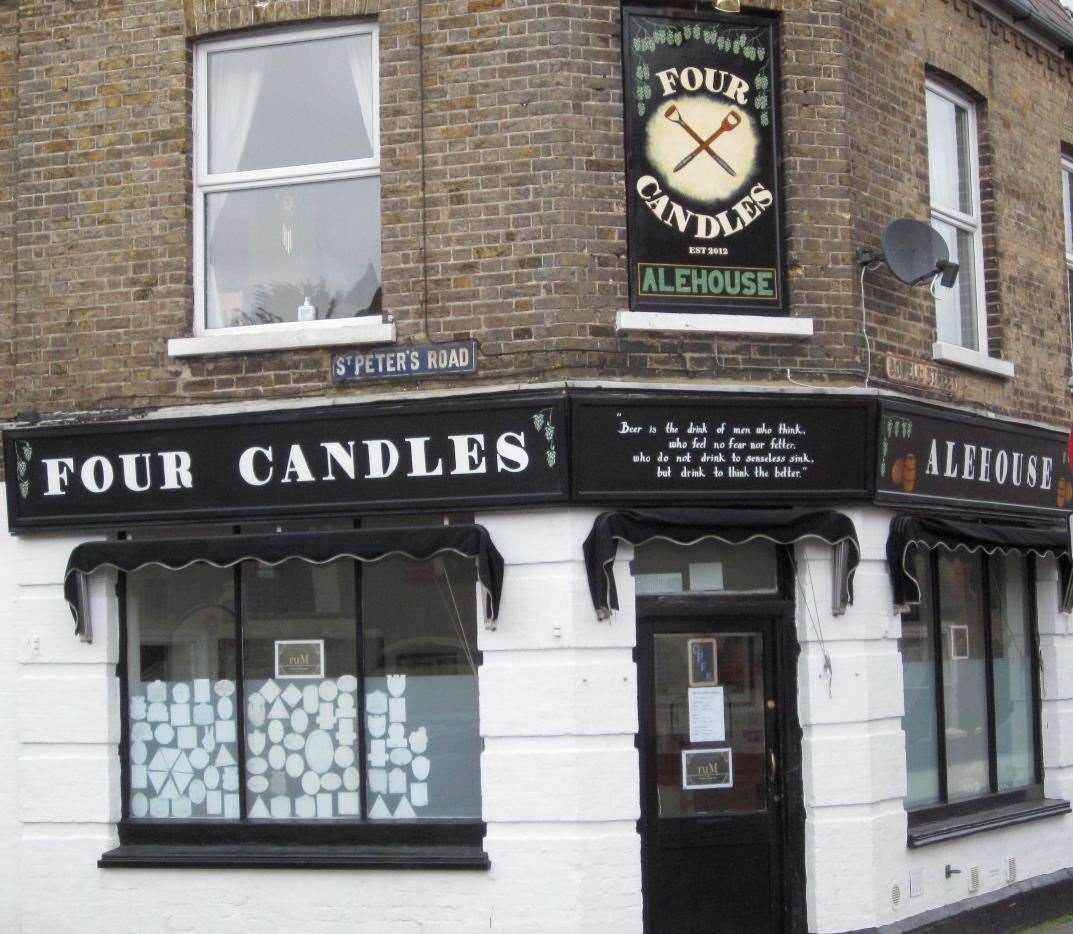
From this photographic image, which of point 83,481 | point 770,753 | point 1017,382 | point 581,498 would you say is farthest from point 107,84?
point 1017,382

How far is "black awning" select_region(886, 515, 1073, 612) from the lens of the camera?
10617 mm

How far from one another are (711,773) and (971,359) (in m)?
3.60

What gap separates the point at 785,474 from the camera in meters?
10.2

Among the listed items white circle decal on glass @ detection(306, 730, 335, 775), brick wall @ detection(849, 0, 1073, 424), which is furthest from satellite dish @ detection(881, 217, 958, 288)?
white circle decal on glass @ detection(306, 730, 335, 775)

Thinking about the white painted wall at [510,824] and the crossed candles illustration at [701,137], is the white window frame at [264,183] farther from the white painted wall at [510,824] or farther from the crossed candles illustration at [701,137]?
the crossed candles illustration at [701,137]

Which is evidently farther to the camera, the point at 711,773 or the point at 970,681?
the point at 970,681

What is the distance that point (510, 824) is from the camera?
9.80 metres

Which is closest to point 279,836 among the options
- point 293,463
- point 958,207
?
point 293,463

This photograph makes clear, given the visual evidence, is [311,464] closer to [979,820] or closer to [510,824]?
[510,824]

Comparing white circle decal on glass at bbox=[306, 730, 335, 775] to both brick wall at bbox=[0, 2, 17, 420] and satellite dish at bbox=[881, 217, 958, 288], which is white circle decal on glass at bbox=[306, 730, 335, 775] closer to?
brick wall at bbox=[0, 2, 17, 420]

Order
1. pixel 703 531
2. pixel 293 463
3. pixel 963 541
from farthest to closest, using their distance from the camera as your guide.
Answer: pixel 963 541 → pixel 293 463 → pixel 703 531

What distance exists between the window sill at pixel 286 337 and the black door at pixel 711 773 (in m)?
2.38

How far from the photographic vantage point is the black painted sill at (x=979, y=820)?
1093 cm

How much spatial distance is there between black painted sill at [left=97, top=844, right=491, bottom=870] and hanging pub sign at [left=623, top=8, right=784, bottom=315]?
3453mm
